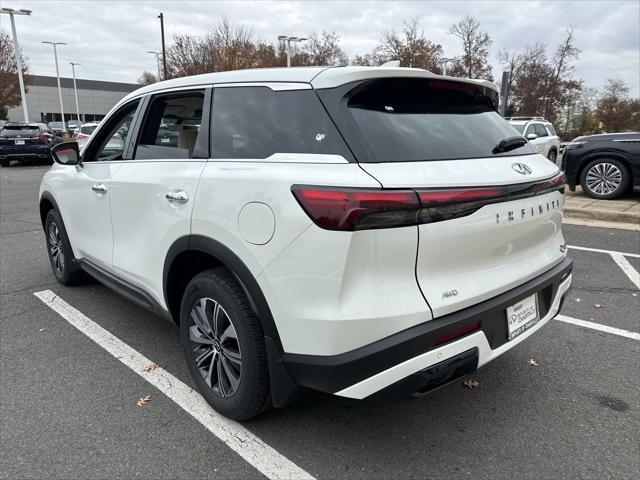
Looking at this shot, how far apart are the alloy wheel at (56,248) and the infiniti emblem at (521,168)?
4131 millimetres

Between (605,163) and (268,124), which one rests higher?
(268,124)

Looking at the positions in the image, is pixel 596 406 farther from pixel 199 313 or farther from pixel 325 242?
pixel 199 313

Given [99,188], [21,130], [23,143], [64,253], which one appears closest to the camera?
[99,188]

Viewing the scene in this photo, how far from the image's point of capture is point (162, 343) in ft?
12.1

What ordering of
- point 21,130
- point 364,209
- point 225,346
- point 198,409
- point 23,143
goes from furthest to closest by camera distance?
point 21,130, point 23,143, point 198,409, point 225,346, point 364,209

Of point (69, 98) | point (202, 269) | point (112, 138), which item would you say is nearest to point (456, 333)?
point (202, 269)

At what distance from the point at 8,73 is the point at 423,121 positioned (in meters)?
51.7

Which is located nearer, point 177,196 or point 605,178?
point 177,196

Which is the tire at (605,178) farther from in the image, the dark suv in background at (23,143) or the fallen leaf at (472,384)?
the dark suv in background at (23,143)

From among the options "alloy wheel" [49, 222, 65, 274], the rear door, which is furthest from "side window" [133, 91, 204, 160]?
"alloy wheel" [49, 222, 65, 274]

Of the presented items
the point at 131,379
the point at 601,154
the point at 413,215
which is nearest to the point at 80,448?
the point at 131,379

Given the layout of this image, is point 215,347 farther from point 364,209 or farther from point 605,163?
point 605,163

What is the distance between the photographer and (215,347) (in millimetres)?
2689

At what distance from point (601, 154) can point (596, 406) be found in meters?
7.58
